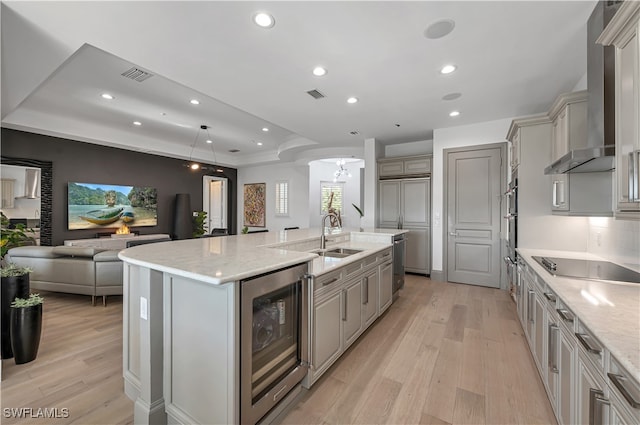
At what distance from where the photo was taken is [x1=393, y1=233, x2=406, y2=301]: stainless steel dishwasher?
149 inches

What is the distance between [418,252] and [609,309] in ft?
14.0

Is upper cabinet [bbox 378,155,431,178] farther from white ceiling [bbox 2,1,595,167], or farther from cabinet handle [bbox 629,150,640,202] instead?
cabinet handle [bbox 629,150,640,202]

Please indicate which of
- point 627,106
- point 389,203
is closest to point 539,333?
point 627,106

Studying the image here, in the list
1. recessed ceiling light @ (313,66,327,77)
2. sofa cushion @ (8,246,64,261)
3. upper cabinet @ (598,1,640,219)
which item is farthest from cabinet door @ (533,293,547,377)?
sofa cushion @ (8,246,64,261)

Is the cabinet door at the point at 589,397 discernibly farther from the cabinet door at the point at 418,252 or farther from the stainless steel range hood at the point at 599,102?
the cabinet door at the point at 418,252

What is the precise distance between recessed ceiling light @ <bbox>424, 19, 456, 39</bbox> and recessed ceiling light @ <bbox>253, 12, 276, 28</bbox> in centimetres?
131

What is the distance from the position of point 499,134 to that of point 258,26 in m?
4.27

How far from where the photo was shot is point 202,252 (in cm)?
196

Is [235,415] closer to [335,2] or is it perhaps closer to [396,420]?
[396,420]

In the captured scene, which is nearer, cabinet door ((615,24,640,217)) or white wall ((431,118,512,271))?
cabinet door ((615,24,640,217))

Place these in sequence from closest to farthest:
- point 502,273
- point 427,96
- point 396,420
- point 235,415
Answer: point 235,415
point 396,420
point 427,96
point 502,273

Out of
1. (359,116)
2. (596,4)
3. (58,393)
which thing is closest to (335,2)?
(596,4)

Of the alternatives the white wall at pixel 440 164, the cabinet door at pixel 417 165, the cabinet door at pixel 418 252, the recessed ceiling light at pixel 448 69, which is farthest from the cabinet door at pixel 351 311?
the cabinet door at pixel 417 165

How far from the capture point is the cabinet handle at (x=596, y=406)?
39.1 inches
